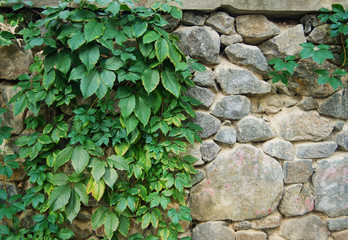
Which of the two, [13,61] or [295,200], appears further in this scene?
[295,200]

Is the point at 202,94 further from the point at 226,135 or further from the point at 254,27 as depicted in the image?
the point at 254,27

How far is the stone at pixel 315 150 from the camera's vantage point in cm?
151

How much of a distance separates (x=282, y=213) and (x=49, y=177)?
4.23ft

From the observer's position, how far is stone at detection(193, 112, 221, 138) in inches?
57.1

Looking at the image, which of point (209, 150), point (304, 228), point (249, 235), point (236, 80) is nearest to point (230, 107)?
point (236, 80)

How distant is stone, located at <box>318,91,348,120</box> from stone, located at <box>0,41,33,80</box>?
64.3 inches

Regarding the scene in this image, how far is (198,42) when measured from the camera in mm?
1422

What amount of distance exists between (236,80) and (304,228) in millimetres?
933

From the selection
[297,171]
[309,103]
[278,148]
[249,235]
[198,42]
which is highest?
Result: [198,42]

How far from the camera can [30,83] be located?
134 centimetres


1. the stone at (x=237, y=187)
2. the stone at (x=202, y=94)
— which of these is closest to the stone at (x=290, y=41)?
the stone at (x=202, y=94)

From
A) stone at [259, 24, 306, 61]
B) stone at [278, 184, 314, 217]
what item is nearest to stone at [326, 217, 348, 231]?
stone at [278, 184, 314, 217]

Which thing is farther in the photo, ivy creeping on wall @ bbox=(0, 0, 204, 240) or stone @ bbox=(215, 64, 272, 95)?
stone @ bbox=(215, 64, 272, 95)

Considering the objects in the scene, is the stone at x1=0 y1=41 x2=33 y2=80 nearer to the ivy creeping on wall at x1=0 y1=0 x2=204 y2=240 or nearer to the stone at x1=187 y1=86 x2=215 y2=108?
the ivy creeping on wall at x1=0 y1=0 x2=204 y2=240
